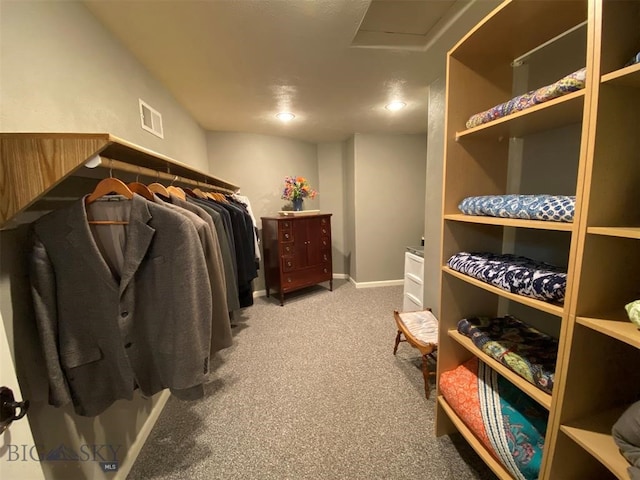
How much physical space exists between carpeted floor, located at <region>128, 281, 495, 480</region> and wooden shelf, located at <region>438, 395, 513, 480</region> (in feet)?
0.88

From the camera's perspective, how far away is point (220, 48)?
148 centimetres

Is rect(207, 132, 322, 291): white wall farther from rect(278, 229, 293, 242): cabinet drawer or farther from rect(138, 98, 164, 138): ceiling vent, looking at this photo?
rect(138, 98, 164, 138): ceiling vent

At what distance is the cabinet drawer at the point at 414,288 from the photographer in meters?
2.29

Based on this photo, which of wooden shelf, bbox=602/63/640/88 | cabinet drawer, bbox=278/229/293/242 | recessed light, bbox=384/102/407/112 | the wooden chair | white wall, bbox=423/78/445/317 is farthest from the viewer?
cabinet drawer, bbox=278/229/293/242

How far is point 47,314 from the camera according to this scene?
2.60ft

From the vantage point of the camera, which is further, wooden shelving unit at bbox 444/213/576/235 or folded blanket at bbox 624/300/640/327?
wooden shelving unit at bbox 444/213/576/235

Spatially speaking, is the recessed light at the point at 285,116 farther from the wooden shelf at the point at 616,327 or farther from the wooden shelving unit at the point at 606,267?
the wooden shelf at the point at 616,327

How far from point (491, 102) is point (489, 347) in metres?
1.13

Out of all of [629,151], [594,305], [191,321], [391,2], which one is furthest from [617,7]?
[191,321]

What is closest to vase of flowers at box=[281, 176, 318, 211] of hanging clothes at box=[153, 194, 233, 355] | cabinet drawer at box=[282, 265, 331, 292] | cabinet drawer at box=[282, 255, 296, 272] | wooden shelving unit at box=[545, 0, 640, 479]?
cabinet drawer at box=[282, 255, 296, 272]

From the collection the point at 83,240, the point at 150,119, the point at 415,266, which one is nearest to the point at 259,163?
the point at 150,119

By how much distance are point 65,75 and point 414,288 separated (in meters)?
2.76

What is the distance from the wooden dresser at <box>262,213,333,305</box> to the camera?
122 inches

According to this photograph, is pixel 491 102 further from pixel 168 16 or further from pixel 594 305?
pixel 168 16
